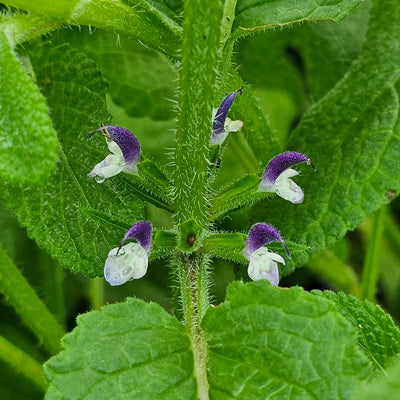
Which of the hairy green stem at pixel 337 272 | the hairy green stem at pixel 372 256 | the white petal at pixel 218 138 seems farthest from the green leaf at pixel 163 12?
the hairy green stem at pixel 337 272

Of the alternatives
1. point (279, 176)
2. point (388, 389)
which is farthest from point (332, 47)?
point (388, 389)

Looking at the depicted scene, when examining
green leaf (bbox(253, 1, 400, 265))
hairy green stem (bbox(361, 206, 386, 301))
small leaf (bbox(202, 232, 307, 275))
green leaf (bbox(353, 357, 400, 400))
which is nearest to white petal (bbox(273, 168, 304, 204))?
small leaf (bbox(202, 232, 307, 275))

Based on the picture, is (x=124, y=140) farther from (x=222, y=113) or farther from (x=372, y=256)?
(x=372, y=256)

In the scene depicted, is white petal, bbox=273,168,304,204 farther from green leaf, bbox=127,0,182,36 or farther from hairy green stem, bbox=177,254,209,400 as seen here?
green leaf, bbox=127,0,182,36

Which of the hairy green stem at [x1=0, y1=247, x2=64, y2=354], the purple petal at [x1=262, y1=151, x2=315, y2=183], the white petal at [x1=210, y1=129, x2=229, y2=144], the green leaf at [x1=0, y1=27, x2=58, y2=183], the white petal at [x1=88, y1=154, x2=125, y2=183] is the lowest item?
the hairy green stem at [x1=0, y1=247, x2=64, y2=354]

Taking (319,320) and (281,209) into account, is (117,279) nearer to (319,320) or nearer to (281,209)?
(319,320)

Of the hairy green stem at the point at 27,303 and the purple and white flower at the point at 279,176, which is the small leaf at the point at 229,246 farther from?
the hairy green stem at the point at 27,303

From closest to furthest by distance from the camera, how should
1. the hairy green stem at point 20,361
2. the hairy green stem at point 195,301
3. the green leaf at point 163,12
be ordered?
the hairy green stem at point 195,301, the green leaf at point 163,12, the hairy green stem at point 20,361
